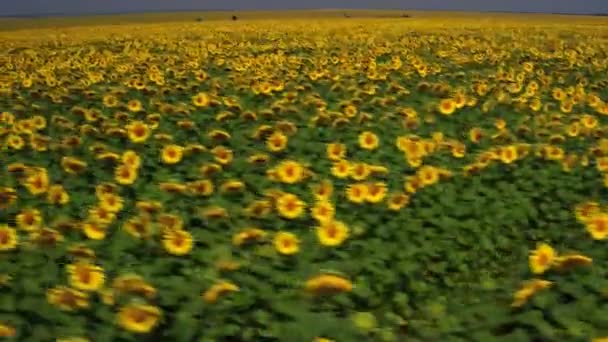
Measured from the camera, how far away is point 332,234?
355 cm

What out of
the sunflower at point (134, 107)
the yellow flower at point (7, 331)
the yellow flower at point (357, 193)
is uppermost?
the sunflower at point (134, 107)

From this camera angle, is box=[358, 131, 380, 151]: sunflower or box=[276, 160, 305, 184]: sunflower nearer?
box=[276, 160, 305, 184]: sunflower

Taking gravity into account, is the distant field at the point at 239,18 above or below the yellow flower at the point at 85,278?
above

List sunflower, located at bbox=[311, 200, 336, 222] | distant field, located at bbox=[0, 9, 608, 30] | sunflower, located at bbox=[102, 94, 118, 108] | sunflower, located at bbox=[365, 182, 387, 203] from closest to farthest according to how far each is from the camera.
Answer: sunflower, located at bbox=[311, 200, 336, 222]
sunflower, located at bbox=[365, 182, 387, 203]
sunflower, located at bbox=[102, 94, 118, 108]
distant field, located at bbox=[0, 9, 608, 30]

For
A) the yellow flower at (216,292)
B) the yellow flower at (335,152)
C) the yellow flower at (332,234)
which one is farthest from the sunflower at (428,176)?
the yellow flower at (216,292)

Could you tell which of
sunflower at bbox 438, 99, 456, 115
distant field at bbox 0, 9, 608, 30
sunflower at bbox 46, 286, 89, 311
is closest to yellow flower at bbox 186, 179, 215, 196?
sunflower at bbox 46, 286, 89, 311

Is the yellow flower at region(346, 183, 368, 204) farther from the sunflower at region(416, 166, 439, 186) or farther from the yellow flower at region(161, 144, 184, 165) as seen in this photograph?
the yellow flower at region(161, 144, 184, 165)

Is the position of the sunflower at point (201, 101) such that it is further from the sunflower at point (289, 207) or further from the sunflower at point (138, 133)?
the sunflower at point (289, 207)

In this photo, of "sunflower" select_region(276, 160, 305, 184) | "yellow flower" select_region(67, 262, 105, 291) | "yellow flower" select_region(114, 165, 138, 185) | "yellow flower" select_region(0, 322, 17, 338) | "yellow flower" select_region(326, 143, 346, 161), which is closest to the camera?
"yellow flower" select_region(0, 322, 17, 338)

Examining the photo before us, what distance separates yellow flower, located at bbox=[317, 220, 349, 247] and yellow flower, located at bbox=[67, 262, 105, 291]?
3.86 feet

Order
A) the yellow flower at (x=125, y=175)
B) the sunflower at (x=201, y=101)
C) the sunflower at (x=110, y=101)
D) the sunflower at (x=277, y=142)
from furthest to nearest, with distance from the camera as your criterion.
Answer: the sunflower at (x=110, y=101)
the sunflower at (x=201, y=101)
the sunflower at (x=277, y=142)
the yellow flower at (x=125, y=175)

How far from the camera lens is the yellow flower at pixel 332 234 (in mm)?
3527

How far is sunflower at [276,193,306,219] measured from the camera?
3.83m

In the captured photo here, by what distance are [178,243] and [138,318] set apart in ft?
2.47
